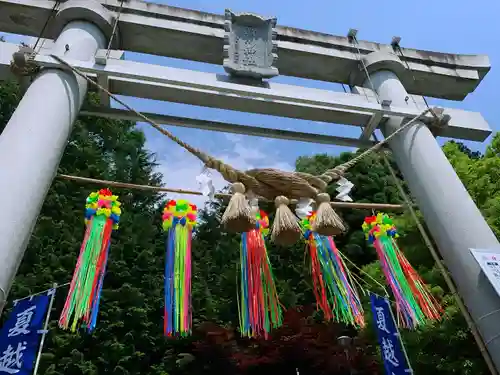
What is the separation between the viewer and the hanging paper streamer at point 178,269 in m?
3.70

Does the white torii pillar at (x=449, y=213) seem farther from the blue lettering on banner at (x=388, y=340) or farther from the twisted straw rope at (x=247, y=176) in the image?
the blue lettering on banner at (x=388, y=340)

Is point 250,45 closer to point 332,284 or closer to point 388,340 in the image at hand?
point 332,284

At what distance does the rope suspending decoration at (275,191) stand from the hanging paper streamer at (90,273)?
A: 3.39 ft

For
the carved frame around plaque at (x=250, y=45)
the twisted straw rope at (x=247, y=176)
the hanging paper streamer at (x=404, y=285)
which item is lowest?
the hanging paper streamer at (x=404, y=285)

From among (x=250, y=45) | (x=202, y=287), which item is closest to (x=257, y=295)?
(x=250, y=45)

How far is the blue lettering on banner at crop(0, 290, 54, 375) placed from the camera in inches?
181

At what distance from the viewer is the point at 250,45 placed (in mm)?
4289

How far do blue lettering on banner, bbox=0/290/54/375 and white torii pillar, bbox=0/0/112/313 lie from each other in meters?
2.41

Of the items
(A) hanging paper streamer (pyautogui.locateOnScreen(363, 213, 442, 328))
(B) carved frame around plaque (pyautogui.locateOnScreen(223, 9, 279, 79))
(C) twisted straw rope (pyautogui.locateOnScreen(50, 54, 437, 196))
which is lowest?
(A) hanging paper streamer (pyautogui.locateOnScreen(363, 213, 442, 328))

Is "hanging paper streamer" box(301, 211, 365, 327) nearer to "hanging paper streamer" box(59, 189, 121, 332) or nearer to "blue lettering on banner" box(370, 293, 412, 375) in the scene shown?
"hanging paper streamer" box(59, 189, 121, 332)

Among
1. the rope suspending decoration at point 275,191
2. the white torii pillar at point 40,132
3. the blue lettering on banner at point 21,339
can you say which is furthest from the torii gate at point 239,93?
Answer: the blue lettering on banner at point 21,339

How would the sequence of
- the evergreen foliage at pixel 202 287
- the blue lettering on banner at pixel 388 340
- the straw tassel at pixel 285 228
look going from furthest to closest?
the evergreen foliage at pixel 202 287 < the blue lettering on banner at pixel 388 340 < the straw tassel at pixel 285 228

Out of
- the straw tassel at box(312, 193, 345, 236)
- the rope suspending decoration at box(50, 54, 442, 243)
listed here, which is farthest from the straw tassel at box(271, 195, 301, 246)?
the straw tassel at box(312, 193, 345, 236)

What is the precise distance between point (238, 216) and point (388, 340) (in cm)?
355
